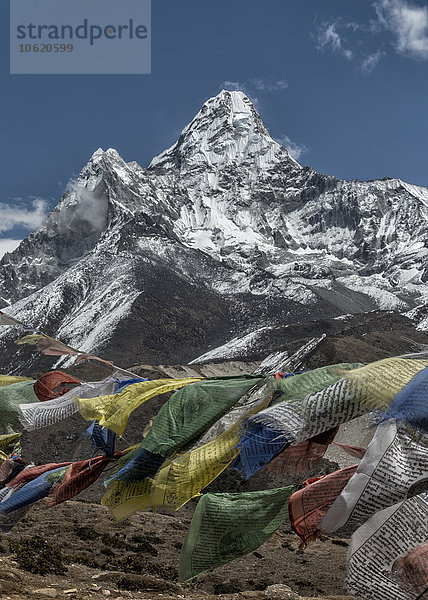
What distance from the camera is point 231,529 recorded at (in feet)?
12.7

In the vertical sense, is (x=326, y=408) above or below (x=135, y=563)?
above

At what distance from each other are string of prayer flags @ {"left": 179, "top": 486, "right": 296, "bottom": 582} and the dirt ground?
4.76 metres

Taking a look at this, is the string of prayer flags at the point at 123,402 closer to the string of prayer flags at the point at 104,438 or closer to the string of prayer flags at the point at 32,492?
the string of prayer flags at the point at 104,438

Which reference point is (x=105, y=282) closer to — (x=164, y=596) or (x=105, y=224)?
(x=105, y=224)

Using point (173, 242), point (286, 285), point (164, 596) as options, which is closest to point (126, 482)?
point (164, 596)

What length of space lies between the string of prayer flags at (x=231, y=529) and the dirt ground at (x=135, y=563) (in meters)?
4.76

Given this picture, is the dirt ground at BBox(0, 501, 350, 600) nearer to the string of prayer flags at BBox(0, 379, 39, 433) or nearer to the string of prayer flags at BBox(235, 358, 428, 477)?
Answer: the string of prayer flags at BBox(0, 379, 39, 433)

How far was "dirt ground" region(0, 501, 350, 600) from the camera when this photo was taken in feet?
31.2

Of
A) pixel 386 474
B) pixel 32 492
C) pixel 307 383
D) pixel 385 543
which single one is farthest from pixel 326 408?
pixel 32 492

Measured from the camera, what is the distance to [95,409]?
18.1ft

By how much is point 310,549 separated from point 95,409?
1547cm

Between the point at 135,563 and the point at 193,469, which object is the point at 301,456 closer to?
the point at 193,469

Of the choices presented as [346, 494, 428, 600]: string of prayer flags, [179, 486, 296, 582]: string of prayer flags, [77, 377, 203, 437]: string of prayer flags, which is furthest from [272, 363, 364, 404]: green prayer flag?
[77, 377, 203, 437]: string of prayer flags

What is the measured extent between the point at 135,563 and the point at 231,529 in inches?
451
